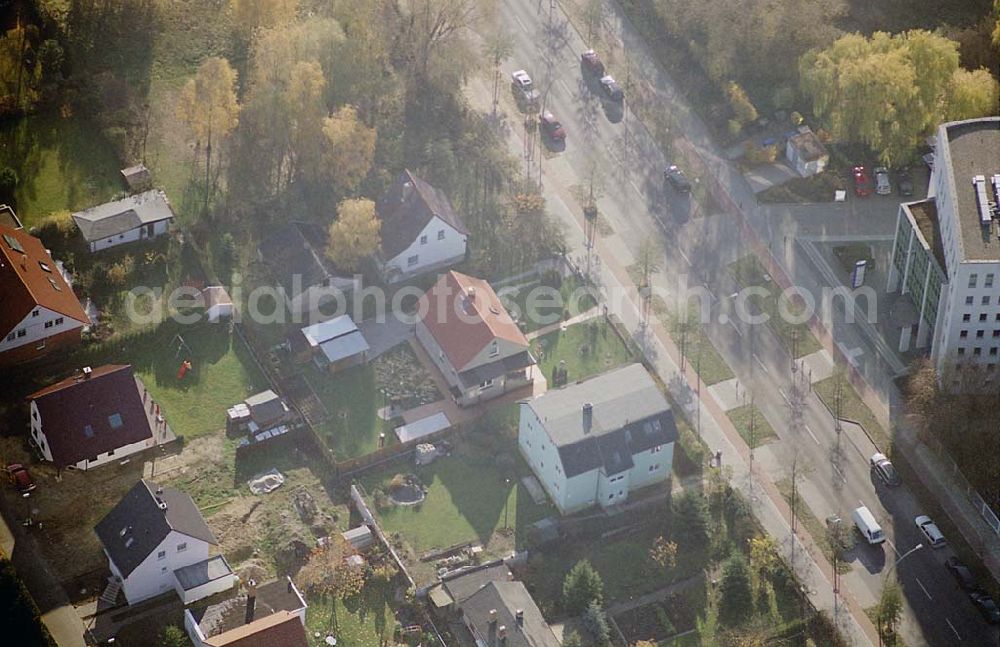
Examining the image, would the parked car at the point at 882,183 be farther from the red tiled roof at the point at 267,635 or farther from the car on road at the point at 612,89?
the red tiled roof at the point at 267,635

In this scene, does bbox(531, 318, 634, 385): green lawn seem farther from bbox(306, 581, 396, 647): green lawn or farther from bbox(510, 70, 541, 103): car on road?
bbox(510, 70, 541, 103): car on road

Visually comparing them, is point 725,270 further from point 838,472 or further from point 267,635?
point 267,635

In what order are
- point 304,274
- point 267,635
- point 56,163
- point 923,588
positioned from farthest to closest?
point 56,163
point 304,274
point 923,588
point 267,635

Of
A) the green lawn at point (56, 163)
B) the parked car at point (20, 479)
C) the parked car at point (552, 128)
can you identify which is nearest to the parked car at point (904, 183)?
the parked car at point (552, 128)

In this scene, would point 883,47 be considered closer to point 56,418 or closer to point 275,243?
point 275,243

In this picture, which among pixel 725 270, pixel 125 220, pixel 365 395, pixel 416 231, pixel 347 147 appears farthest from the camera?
pixel 725 270

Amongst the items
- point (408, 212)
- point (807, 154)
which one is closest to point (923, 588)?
point (807, 154)

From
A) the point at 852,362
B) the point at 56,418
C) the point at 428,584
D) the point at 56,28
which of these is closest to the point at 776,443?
the point at 852,362
